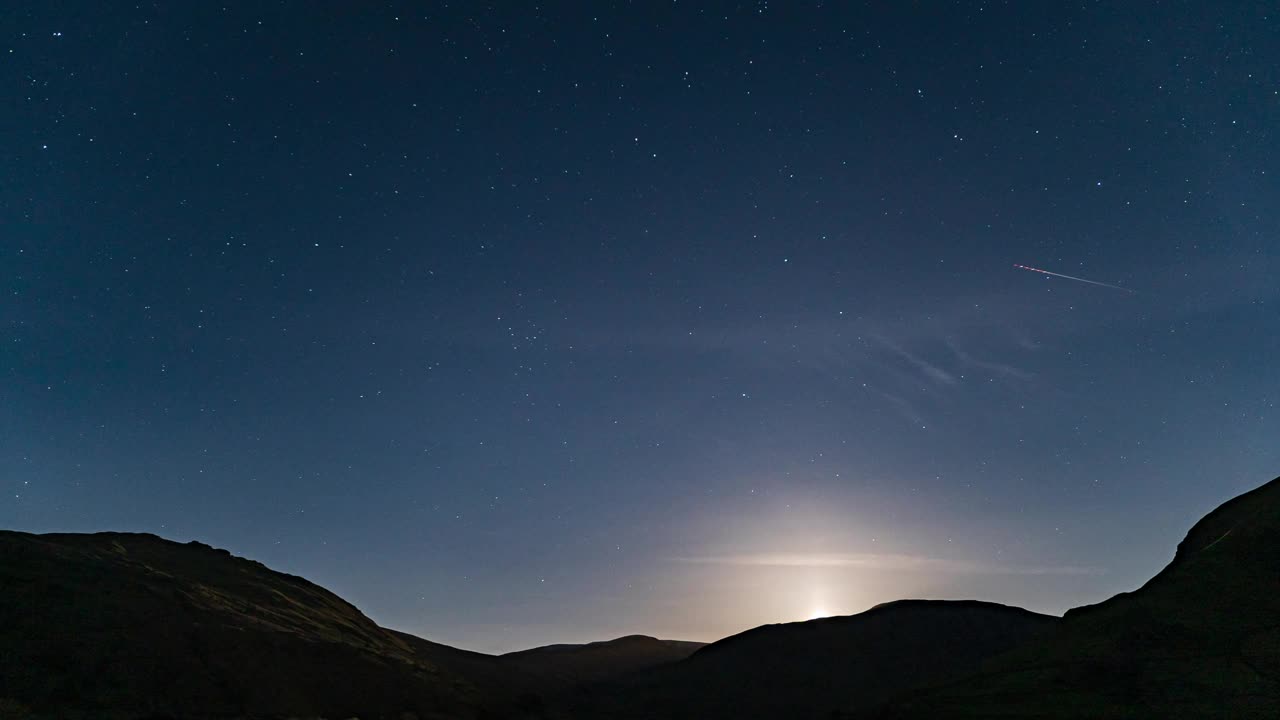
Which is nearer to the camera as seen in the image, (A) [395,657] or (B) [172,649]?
(B) [172,649]

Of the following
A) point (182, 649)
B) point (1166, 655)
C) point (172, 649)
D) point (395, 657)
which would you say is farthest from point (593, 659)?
point (1166, 655)

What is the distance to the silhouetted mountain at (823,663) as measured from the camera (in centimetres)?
4750

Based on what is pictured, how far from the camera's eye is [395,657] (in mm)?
39938

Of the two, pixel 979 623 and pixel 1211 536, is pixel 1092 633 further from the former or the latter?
pixel 979 623

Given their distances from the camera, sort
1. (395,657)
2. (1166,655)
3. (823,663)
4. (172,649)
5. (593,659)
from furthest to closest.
A: 1. (593,659)
2. (823,663)
3. (395,657)
4. (172,649)
5. (1166,655)

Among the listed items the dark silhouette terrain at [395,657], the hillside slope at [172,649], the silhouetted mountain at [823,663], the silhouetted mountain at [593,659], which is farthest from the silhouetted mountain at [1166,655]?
the silhouetted mountain at [593,659]

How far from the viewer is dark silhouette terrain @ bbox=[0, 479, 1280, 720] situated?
2484 cm

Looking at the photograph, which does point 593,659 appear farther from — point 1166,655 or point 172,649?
point 1166,655

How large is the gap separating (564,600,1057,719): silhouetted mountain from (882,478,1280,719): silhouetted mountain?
1393 cm

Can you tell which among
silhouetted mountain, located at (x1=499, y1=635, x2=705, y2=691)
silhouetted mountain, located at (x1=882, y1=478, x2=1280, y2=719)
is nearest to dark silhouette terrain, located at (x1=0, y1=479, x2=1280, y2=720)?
silhouetted mountain, located at (x1=882, y1=478, x2=1280, y2=719)

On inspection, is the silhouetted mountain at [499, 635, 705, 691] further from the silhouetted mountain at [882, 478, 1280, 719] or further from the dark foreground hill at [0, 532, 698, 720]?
the silhouetted mountain at [882, 478, 1280, 719]

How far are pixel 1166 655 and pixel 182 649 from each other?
37426 millimetres

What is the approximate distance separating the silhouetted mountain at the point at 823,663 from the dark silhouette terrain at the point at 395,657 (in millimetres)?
453

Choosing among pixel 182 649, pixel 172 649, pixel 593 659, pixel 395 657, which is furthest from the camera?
pixel 593 659
